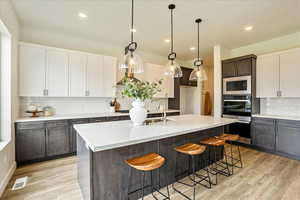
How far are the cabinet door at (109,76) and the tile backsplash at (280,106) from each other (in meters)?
4.34

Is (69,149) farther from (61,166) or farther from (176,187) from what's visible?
(176,187)

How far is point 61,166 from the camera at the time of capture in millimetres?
2844

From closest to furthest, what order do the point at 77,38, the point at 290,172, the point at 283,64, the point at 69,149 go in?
the point at 290,172 < the point at 69,149 < the point at 283,64 < the point at 77,38

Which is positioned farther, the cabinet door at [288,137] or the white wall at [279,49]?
the white wall at [279,49]

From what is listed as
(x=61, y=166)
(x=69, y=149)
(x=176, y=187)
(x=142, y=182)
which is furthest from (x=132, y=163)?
(x=69, y=149)

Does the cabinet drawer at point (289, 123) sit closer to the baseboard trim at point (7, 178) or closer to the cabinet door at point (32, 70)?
the baseboard trim at point (7, 178)

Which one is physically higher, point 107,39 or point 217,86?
point 107,39

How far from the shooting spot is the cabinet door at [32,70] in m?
3.03

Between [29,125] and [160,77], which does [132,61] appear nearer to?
[29,125]

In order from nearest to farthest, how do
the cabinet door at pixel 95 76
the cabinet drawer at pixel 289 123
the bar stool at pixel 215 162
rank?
1. the bar stool at pixel 215 162
2. the cabinet drawer at pixel 289 123
3. the cabinet door at pixel 95 76

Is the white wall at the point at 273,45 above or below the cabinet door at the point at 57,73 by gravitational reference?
above

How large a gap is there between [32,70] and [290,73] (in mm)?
5924

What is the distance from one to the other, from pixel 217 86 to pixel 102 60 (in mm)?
3605

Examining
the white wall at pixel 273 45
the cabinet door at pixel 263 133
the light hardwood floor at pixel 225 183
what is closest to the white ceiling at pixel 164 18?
the white wall at pixel 273 45
